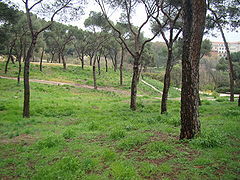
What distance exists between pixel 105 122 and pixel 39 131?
325 centimetres

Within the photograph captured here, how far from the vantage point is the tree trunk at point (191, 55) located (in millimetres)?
5570

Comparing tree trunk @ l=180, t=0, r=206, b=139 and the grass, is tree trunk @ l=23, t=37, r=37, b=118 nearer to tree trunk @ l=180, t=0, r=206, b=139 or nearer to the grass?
the grass

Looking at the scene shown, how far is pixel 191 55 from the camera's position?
5.59 meters

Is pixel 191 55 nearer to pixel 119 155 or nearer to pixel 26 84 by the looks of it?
pixel 119 155

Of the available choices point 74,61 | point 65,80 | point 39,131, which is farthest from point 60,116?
point 74,61

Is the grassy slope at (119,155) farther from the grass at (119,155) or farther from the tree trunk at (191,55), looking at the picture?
the tree trunk at (191,55)

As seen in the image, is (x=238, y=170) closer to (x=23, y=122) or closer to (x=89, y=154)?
(x=89, y=154)

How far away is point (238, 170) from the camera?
13.1 feet

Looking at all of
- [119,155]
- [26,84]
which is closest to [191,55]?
[119,155]

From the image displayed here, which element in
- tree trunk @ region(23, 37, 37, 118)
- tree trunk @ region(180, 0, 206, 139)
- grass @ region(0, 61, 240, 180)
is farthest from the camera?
tree trunk @ region(23, 37, 37, 118)

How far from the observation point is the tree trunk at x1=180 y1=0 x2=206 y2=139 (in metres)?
5.57

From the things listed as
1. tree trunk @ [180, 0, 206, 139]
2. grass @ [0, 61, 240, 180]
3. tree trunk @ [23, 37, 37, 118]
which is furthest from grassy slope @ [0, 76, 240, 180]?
tree trunk @ [23, 37, 37, 118]

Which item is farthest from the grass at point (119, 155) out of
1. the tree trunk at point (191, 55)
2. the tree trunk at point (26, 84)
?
the tree trunk at point (26, 84)

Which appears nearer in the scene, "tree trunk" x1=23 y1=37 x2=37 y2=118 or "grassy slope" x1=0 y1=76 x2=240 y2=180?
"grassy slope" x1=0 y1=76 x2=240 y2=180
